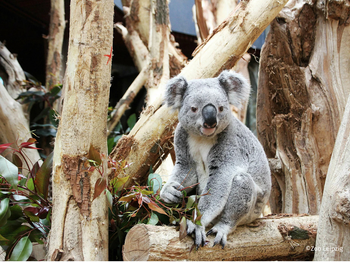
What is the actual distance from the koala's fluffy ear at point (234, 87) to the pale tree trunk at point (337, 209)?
79 cm

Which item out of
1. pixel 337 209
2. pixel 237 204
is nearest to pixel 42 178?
pixel 237 204

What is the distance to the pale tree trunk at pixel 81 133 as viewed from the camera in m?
2.00

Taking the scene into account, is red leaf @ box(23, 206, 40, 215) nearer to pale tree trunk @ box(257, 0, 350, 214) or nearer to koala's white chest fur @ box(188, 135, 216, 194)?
koala's white chest fur @ box(188, 135, 216, 194)

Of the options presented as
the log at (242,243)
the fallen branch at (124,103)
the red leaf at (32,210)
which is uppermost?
the fallen branch at (124,103)

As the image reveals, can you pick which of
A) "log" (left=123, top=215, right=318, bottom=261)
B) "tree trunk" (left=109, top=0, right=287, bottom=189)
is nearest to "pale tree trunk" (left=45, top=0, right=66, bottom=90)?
"tree trunk" (left=109, top=0, right=287, bottom=189)

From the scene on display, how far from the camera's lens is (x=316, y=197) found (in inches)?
127

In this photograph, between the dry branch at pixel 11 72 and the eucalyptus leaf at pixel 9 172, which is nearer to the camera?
the eucalyptus leaf at pixel 9 172

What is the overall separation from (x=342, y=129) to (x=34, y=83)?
4.57m

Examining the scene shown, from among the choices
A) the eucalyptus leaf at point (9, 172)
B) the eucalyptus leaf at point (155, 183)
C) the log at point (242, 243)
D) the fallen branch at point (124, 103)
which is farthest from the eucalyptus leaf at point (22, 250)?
the fallen branch at point (124, 103)

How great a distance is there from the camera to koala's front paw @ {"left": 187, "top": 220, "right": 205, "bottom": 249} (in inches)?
77.2

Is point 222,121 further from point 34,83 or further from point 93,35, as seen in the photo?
point 34,83

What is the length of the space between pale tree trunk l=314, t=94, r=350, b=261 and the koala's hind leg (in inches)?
18.5

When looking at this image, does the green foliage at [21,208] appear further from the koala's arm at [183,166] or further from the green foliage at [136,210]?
the koala's arm at [183,166]

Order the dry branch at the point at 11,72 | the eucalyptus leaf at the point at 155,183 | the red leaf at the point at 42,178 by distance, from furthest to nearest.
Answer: the dry branch at the point at 11,72 → the eucalyptus leaf at the point at 155,183 → the red leaf at the point at 42,178
